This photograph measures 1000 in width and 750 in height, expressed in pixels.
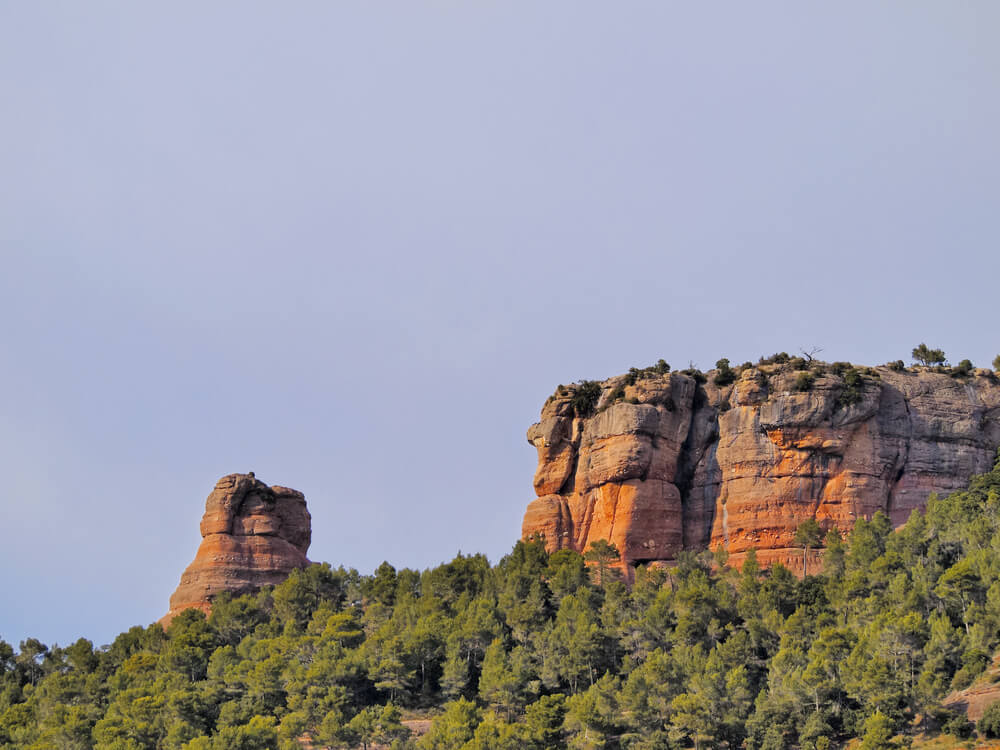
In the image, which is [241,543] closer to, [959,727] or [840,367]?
[840,367]

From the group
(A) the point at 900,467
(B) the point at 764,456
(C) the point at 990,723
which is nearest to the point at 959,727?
(C) the point at 990,723

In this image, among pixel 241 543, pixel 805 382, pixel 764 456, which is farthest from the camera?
pixel 241 543

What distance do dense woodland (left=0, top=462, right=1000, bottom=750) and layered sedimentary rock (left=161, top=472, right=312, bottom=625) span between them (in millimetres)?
3929

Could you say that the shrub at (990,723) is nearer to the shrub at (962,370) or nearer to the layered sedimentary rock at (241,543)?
the shrub at (962,370)

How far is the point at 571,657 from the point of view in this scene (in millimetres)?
100500

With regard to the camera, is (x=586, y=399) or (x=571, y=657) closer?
(x=571, y=657)

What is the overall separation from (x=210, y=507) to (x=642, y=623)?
144 feet

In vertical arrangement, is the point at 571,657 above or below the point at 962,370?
below

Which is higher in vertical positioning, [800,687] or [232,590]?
[232,590]

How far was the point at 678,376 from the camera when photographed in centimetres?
12238

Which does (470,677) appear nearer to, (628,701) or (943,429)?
(628,701)

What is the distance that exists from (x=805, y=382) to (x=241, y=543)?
161ft

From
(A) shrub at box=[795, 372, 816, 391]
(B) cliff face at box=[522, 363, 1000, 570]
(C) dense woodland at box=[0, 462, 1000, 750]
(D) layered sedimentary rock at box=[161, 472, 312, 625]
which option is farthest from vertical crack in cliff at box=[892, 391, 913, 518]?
(D) layered sedimentary rock at box=[161, 472, 312, 625]

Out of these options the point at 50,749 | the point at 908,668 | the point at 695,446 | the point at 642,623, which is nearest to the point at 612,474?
the point at 695,446
